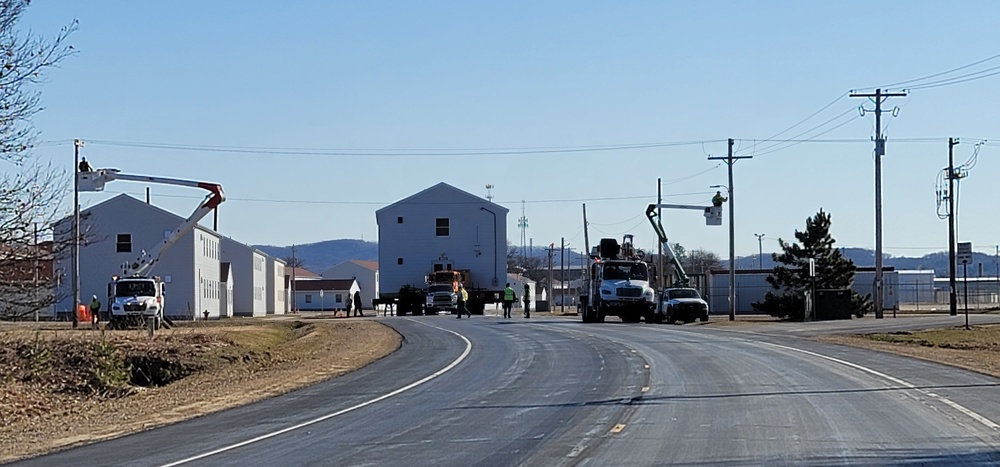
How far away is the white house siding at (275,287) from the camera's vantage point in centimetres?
10069

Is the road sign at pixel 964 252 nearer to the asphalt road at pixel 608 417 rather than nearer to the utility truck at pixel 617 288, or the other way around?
the asphalt road at pixel 608 417

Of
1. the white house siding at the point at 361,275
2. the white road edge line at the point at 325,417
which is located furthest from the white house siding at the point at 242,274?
the white road edge line at the point at 325,417

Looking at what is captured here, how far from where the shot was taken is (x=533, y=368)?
25.8m

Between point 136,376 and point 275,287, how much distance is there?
73.7 meters

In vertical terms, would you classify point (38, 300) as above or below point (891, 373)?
above

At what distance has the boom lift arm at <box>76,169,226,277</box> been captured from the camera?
4503cm

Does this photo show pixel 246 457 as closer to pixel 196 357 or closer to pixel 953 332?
pixel 196 357

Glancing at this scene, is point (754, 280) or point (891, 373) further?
point (754, 280)

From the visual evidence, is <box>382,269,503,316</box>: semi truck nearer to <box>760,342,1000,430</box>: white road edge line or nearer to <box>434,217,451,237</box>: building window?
<box>434,217,451,237</box>: building window

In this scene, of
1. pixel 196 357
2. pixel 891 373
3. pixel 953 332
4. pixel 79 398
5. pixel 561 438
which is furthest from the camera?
pixel 953 332

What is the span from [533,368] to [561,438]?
11612 mm

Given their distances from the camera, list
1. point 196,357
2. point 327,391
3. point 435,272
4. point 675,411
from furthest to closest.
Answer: point 435,272
point 196,357
point 327,391
point 675,411

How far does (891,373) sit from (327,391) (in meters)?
11.4

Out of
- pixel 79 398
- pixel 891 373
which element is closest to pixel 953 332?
pixel 891 373
